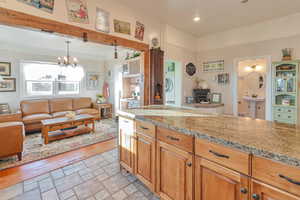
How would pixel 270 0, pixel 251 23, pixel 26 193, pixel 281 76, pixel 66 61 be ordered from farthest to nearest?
pixel 66 61
pixel 251 23
pixel 281 76
pixel 270 0
pixel 26 193

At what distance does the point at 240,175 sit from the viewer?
0.97 m

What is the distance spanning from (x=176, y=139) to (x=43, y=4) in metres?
2.54

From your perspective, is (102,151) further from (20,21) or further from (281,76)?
(281,76)

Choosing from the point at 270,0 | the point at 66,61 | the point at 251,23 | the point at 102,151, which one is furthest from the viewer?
the point at 66,61

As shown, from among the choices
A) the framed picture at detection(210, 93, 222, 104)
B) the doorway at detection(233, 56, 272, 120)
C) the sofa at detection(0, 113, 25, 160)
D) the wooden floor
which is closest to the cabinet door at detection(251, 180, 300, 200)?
the wooden floor

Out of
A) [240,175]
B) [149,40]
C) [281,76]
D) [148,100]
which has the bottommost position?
[240,175]

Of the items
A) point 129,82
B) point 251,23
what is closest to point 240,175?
point 251,23

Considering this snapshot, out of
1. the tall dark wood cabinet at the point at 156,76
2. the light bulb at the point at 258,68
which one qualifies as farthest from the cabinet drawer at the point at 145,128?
the light bulb at the point at 258,68

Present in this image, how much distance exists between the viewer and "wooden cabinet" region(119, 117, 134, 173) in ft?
6.53

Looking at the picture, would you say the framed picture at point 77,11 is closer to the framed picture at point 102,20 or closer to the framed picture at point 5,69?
the framed picture at point 102,20

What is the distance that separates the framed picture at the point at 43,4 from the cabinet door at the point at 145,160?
2212 mm

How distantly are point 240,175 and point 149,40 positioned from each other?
10.8ft

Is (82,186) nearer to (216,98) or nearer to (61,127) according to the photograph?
(61,127)

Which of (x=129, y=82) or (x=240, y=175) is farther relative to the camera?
(x=129, y=82)
